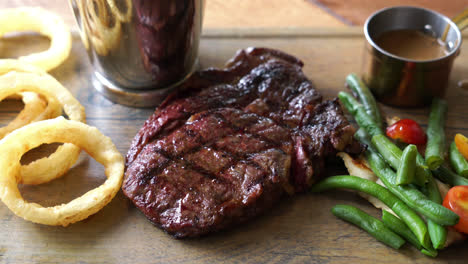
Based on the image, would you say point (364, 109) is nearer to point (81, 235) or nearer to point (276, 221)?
point (276, 221)

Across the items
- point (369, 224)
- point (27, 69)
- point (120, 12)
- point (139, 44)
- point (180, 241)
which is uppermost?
point (120, 12)

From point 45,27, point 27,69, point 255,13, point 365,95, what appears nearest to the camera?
point 27,69

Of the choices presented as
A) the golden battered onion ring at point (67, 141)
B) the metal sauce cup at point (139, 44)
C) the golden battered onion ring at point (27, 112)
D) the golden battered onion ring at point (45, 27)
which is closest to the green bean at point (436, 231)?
the golden battered onion ring at point (67, 141)

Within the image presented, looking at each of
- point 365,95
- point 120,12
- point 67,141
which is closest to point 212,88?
point 120,12

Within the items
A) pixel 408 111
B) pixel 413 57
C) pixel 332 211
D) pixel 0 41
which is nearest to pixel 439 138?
pixel 408 111

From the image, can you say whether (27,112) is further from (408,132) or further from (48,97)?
(408,132)

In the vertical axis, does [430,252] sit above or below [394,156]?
below

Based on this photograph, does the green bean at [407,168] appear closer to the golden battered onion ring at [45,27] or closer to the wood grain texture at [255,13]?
the wood grain texture at [255,13]
